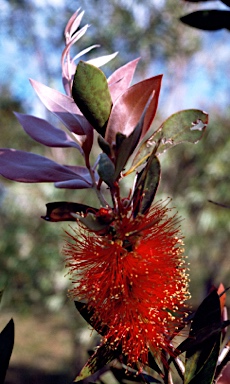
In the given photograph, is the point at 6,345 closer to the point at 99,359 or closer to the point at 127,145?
the point at 99,359

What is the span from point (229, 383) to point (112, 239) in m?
0.22

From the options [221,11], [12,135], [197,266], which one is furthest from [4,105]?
[221,11]

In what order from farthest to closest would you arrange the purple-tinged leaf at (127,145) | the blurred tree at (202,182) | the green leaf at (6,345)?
the blurred tree at (202,182) < the green leaf at (6,345) < the purple-tinged leaf at (127,145)

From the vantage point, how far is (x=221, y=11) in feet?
1.96

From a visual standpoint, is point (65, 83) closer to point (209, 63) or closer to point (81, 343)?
point (81, 343)

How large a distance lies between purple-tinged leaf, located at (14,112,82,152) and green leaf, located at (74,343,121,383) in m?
0.18

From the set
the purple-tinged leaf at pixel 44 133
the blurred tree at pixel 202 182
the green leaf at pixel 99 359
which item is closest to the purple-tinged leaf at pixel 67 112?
the purple-tinged leaf at pixel 44 133

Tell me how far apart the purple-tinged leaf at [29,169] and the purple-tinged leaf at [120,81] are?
0.25ft

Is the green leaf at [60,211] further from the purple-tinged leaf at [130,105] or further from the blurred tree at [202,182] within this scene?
the blurred tree at [202,182]

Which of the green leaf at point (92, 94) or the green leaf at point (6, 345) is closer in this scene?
the green leaf at point (92, 94)

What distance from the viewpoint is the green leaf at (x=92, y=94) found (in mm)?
357

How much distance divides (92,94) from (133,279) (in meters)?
0.15

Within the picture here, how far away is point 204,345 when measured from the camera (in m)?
0.41

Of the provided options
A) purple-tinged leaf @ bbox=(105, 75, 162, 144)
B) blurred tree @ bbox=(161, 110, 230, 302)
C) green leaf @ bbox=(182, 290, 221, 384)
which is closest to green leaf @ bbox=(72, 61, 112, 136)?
purple-tinged leaf @ bbox=(105, 75, 162, 144)
